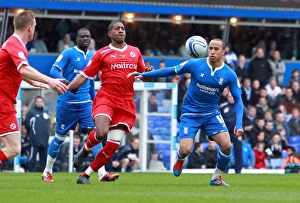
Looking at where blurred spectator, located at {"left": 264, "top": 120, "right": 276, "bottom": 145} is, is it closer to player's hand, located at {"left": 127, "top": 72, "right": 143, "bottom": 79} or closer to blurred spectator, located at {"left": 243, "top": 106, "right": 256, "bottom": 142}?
blurred spectator, located at {"left": 243, "top": 106, "right": 256, "bottom": 142}

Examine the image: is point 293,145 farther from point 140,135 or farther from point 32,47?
point 32,47

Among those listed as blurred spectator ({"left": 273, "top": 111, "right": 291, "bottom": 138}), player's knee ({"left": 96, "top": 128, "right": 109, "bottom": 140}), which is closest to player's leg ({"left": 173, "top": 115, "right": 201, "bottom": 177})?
player's knee ({"left": 96, "top": 128, "right": 109, "bottom": 140})

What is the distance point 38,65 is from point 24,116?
301 centimetres

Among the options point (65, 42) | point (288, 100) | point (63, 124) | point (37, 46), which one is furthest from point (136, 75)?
point (288, 100)

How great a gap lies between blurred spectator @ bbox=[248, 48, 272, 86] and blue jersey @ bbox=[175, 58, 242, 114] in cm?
1269

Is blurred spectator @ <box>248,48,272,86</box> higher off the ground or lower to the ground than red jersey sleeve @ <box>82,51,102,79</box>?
higher

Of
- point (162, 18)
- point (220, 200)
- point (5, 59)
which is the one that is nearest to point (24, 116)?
point (162, 18)

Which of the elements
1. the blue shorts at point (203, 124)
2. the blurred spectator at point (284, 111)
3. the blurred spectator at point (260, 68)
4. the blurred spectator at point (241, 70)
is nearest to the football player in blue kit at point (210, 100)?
the blue shorts at point (203, 124)

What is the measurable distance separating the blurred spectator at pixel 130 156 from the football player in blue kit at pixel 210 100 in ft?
28.6

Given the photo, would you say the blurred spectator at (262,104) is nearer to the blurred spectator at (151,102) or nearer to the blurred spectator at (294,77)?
the blurred spectator at (294,77)

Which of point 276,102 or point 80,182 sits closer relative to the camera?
Answer: point 80,182

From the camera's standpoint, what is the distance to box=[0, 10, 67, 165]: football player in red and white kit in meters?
13.1

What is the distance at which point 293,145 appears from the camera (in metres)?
27.5

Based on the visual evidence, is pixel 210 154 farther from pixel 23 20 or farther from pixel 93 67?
pixel 23 20
